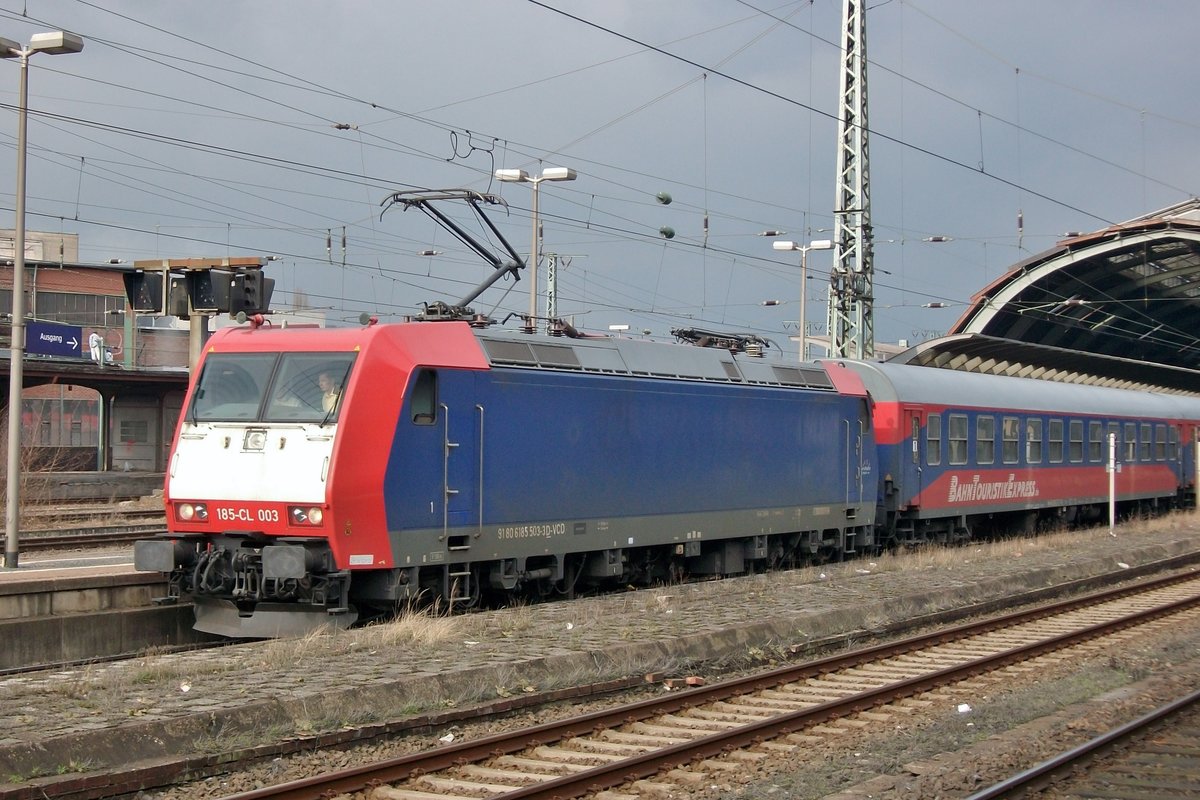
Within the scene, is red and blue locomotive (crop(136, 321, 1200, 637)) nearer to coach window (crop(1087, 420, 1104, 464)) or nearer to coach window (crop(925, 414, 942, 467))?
coach window (crop(925, 414, 942, 467))

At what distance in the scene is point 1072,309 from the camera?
51594mm

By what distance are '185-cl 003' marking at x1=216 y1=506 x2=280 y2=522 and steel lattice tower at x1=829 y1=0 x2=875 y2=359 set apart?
59.5ft

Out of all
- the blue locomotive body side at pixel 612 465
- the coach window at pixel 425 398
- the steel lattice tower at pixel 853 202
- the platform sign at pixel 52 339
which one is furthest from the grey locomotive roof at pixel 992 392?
the platform sign at pixel 52 339

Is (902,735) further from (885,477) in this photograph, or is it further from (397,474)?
(885,477)

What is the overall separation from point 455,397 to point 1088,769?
832cm

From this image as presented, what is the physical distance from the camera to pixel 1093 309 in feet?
170

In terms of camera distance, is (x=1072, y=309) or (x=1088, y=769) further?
(x=1072, y=309)

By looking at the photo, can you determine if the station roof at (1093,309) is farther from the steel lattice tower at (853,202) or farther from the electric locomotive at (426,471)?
the electric locomotive at (426,471)

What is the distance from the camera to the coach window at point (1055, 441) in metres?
30.7

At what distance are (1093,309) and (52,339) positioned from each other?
133ft

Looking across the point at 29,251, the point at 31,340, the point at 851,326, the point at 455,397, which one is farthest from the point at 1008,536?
the point at 29,251

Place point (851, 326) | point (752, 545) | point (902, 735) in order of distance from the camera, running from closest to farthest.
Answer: point (902, 735), point (752, 545), point (851, 326)

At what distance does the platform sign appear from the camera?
4734cm

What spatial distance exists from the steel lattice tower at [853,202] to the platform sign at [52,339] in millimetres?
30478
